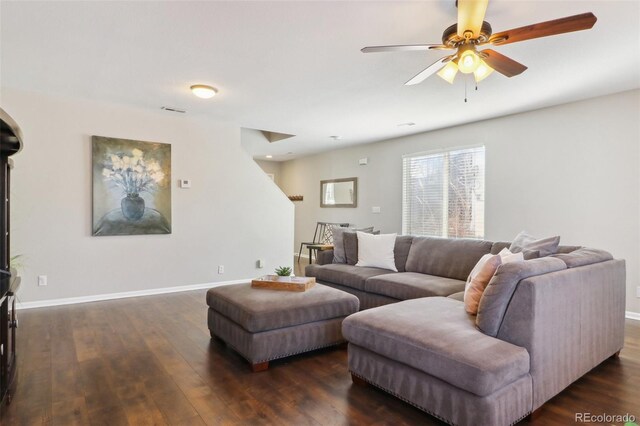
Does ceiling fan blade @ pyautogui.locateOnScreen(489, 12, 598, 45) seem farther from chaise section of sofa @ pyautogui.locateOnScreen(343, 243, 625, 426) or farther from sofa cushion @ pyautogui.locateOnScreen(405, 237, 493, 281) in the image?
sofa cushion @ pyautogui.locateOnScreen(405, 237, 493, 281)

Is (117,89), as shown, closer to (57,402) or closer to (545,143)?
(57,402)

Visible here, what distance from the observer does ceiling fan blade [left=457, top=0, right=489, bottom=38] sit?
1935 mm

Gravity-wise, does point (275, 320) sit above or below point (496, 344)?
below

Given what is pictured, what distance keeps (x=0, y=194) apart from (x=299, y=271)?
16.5 feet

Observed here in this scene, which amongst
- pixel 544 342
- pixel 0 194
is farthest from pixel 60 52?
pixel 544 342

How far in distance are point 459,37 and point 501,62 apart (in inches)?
15.3

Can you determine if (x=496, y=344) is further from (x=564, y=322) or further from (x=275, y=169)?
(x=275, y=169)

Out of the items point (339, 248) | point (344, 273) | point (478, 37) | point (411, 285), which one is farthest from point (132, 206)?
point (478, 37)

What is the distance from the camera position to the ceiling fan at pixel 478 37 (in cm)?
193

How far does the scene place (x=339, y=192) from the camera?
25.1 ft

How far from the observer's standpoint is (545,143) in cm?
450

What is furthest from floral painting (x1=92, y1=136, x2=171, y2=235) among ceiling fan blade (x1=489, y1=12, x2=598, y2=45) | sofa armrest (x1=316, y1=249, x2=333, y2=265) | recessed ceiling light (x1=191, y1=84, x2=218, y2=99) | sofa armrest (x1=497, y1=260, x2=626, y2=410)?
sofa armrest (x1=497, y1=260, x2=626, y2=410)

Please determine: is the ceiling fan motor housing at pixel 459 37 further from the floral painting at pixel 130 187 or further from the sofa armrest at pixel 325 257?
the floral painting at pixel 130 187

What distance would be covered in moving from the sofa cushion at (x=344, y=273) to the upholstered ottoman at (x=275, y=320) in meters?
0.91
